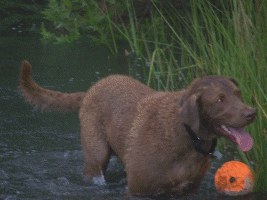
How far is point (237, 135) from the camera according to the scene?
4027 mm

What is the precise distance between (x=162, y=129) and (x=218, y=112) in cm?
61

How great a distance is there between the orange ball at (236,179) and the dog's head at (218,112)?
67 centimetres

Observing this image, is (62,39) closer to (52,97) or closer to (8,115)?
(8,115)

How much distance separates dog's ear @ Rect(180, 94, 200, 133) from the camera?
158 inches

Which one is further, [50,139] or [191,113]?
[50,139]

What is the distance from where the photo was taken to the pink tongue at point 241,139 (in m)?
3.94

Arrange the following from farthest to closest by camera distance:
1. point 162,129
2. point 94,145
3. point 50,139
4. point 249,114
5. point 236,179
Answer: point 50,139
point 94,145
point 236,179
point 162,129
point 249,114

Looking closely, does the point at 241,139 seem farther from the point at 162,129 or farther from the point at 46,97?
the point at 46,97

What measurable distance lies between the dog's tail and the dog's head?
1904mm

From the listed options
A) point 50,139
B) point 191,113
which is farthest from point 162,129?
point 50,139

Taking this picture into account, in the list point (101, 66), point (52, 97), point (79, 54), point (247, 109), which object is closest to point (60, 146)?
point (52, 97)

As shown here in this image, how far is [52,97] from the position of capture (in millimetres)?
5641

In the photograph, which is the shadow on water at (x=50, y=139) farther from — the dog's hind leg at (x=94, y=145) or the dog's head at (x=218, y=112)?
the dog's head at (x=218, y=112)

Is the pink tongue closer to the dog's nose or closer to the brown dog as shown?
the brown dog
